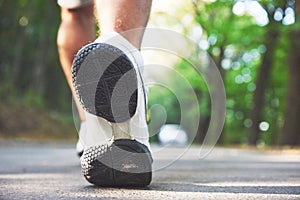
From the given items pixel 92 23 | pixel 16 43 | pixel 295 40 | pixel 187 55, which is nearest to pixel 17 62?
pixel 16 43

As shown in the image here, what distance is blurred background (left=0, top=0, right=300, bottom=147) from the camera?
34.7 feet

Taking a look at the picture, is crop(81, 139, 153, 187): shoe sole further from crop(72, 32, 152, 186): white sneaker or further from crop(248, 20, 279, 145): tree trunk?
crop(248, 20, 279, 145): tree trunk

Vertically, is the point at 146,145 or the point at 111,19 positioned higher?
the point at 111,19

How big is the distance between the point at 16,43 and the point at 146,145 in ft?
44.5

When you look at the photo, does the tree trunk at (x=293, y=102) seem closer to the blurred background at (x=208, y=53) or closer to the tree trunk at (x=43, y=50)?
the blurred background at (x=208, y=53)

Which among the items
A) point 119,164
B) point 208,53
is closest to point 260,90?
point 208,53

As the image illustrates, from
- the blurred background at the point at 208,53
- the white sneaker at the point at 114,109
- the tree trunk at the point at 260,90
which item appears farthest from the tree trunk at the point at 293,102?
the white sneaker at the point at 114,109

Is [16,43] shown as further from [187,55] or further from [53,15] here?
[187,55]

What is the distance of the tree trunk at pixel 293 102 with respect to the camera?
32.7 feet

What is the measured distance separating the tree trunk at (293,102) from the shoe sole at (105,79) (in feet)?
28.8

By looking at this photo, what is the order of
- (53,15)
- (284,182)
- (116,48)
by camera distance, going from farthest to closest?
1. (53,15)
2. (284,182)
3. (116,48)

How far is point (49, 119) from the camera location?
13.7 m

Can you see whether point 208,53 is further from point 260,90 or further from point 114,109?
point 114,109

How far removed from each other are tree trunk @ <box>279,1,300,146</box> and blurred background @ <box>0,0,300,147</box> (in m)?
0.02
